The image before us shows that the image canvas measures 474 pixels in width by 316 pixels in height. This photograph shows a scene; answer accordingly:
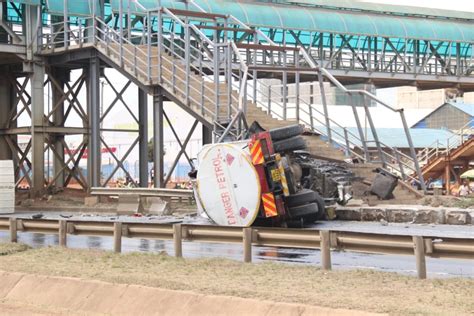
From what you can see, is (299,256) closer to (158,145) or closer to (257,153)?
(257,153)

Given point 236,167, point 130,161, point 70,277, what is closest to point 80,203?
point 236,167

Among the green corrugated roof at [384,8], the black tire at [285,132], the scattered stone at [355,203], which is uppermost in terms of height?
the green corrugated roof at [384,8]

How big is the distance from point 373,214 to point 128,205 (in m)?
8.81

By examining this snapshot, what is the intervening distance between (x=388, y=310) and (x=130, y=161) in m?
76.0

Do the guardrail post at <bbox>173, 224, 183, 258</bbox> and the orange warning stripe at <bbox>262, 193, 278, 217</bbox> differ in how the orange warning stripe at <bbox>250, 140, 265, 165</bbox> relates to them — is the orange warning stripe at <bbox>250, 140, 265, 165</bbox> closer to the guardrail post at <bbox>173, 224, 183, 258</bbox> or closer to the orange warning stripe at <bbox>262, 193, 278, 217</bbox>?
the orange warning stripe at <bbox>262, 193, 278, 217</bbox>

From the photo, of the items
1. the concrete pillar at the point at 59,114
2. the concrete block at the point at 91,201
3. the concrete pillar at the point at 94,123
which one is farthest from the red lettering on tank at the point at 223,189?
the concrete pillar at the point at 59,114

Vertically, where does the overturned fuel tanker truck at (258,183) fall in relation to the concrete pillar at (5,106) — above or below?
below

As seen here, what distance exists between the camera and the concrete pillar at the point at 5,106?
132ft

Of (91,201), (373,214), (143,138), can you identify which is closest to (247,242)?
(373,214)

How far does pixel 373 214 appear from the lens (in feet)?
71.8

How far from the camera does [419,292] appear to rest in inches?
421

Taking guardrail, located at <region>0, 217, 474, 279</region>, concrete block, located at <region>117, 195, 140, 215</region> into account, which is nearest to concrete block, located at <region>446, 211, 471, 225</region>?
guardrail, located at <region>0, 217, 474, 279</region>

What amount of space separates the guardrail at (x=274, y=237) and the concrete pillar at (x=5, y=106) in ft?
74.9

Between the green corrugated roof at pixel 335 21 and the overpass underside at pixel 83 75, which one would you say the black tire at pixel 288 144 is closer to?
the overpass underside at pixel 83 75
